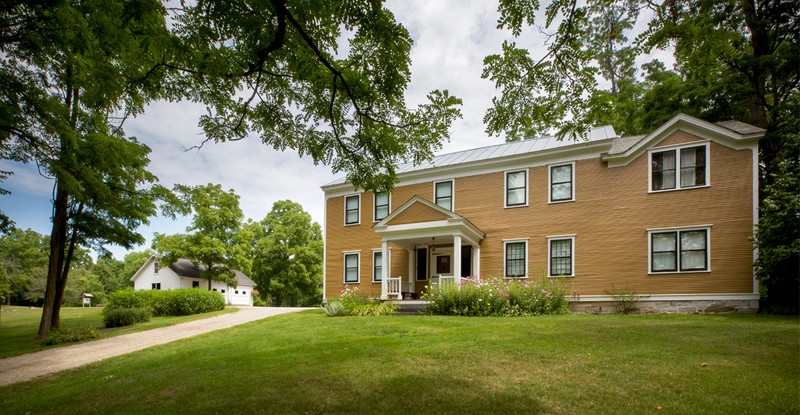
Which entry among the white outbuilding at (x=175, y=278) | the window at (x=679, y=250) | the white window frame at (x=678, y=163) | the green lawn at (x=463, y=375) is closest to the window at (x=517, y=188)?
the white window frame at (x=678, y=163)

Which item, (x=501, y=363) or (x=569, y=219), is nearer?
(x=501, y=363)

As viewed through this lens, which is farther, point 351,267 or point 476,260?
point 351,267

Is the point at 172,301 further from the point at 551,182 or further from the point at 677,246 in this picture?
the point at 677,246

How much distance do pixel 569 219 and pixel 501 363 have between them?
11.5 meters

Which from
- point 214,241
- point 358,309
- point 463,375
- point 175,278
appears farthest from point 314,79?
point 175,278

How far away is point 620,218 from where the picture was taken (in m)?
16.3

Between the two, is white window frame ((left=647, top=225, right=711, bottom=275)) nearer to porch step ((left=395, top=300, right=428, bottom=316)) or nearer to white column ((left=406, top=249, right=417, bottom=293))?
porch step ((left=395, top=300, right=428, bottom=316))

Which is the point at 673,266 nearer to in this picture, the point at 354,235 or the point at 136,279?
the point at 354,235

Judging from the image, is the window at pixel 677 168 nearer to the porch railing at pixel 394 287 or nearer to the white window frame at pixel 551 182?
the white window frame at pixel 551 182

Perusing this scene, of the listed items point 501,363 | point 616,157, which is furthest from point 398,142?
point 616,157

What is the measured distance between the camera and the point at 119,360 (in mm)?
10031

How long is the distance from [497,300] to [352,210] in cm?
1012

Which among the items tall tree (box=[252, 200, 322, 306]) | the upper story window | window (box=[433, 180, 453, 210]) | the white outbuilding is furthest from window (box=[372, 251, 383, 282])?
the white outbuilding

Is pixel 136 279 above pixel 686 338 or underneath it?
underneath
